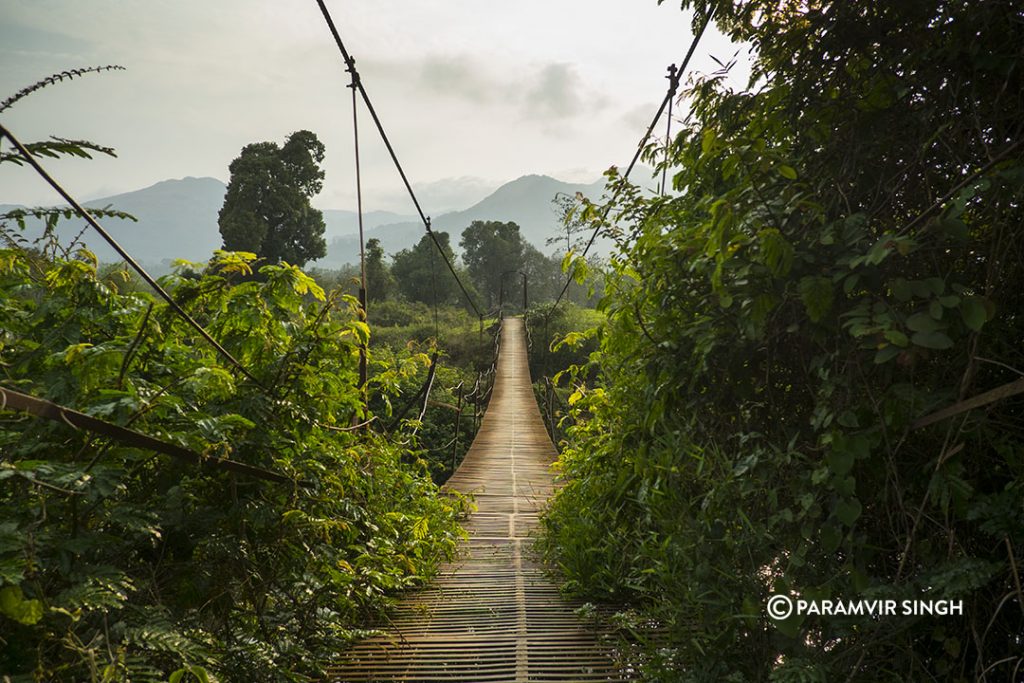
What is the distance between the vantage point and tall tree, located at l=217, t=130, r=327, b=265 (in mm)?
20625

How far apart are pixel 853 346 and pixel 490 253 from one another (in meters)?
34.3

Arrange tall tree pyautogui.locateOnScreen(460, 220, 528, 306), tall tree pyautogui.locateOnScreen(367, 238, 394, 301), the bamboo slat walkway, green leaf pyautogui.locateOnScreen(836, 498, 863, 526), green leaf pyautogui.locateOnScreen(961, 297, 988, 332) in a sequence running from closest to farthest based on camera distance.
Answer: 1. green leaf pyautogui.locateOnScreen(961, 297, 988, 332)
2. green leaf pyautogui.locateOnScreen(836, 498, 863, 526)
3. the bamboo slat walkway
4. tall tree pyautogui.locateOnScreen(367, 238, 394, 301)
5. tall tree pyautogui.locateOnScreen(460, 220, 528, 306)

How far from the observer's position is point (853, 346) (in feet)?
3.83

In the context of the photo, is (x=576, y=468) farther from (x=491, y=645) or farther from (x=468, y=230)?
(x=468, y=230)

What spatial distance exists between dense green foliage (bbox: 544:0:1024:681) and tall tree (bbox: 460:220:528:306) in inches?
1300

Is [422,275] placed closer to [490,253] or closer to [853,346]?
[490,253]

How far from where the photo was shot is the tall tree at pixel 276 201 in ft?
67.7

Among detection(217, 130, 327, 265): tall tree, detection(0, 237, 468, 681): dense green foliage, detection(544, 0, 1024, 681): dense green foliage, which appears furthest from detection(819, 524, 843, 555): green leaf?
detection(217, 130, 327, 265): tall tree

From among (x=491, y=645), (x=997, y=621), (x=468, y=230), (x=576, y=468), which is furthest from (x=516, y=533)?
(x=468, y=230)

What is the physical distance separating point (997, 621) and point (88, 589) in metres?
1.55

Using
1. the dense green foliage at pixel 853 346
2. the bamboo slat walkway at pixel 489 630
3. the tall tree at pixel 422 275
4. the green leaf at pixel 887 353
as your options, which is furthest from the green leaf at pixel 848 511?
the tall tree at pixel 422 275

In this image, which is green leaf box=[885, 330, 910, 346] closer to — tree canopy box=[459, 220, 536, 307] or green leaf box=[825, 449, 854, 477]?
green leaf box=[825, 449, 854, 477]

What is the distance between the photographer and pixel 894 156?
4.26ft

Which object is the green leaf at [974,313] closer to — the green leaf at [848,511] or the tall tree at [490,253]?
the green leaf at [848,511]
